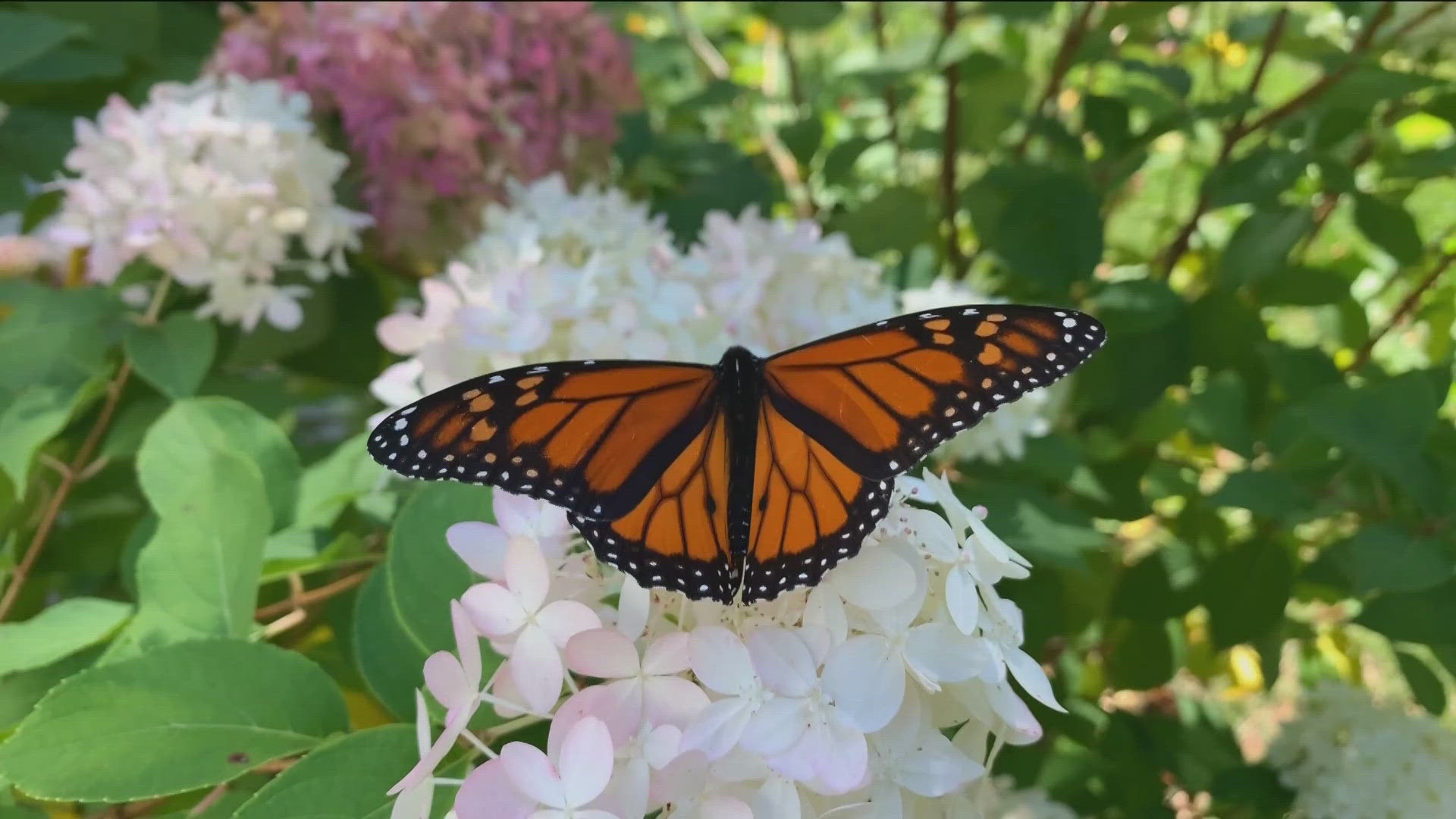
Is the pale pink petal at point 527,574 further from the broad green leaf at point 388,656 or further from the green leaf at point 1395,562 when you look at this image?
the green leaf at point 1395,562

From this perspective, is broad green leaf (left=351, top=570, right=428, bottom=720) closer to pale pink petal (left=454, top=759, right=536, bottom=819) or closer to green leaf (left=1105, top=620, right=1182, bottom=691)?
pale pink petal (left=454, top=759, right=536, bottom=819)

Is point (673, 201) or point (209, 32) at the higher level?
point (209, 32)

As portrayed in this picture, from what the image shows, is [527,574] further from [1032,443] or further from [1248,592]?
[1248,592]

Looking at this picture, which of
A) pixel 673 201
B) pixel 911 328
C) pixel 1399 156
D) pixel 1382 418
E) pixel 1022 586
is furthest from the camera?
pixel 673 201

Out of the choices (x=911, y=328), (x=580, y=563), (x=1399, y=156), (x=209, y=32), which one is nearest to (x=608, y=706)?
(x=580, y=563)

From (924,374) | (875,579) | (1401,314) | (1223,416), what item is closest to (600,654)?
(875,579)

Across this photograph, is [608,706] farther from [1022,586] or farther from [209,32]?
[209,32]
